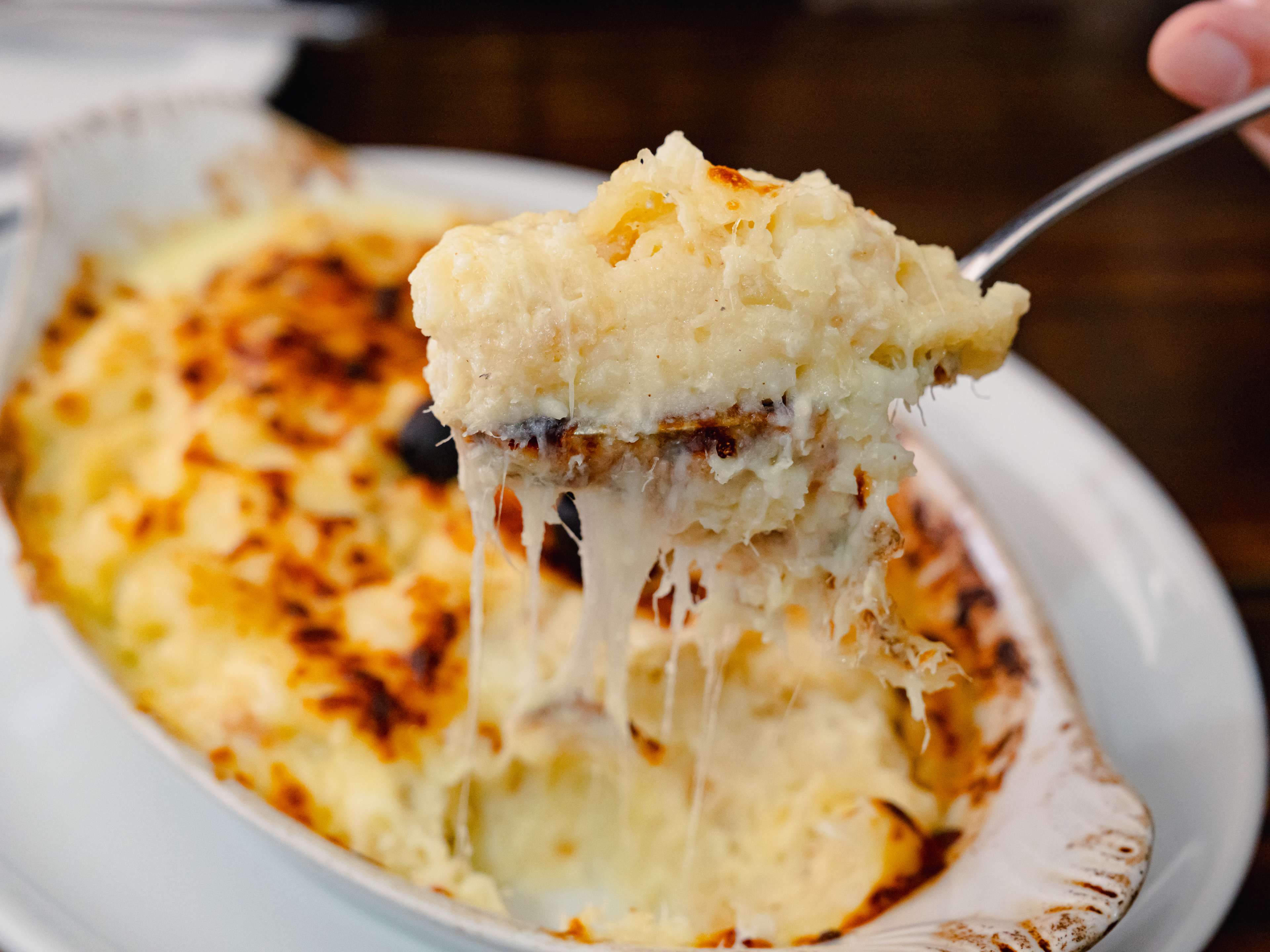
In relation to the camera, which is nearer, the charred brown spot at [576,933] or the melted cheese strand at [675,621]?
the charred brown spot at [576,933]

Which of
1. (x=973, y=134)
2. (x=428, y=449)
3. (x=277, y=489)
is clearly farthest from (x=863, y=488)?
(x=973, y=134)

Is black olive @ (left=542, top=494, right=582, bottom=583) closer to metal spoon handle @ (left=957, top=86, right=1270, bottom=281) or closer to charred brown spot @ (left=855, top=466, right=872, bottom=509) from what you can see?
charred brown spot @ (left=855, top=466, right=872, bottom=509)

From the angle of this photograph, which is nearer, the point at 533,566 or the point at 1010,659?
the point at 533,566

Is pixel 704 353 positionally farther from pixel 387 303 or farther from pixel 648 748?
pixel 387 303

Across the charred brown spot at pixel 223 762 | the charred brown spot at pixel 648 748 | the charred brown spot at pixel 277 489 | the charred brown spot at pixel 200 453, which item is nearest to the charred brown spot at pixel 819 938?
the charred brown spot at pixel 648 748

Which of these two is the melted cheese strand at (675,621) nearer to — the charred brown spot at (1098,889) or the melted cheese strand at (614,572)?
the melted cheese strand at (614,572)

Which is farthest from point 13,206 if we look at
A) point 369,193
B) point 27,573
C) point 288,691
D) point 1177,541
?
point 1177,541
